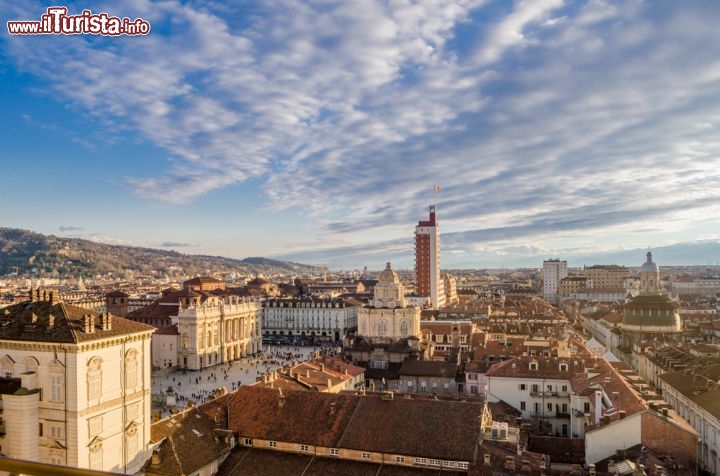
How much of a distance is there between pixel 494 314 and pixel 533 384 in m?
76.9

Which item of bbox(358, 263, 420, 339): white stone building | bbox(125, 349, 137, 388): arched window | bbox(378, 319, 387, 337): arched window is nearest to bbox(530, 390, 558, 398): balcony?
bbox(125, 349, 137, 388): arched window

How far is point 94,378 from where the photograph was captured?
29250mm

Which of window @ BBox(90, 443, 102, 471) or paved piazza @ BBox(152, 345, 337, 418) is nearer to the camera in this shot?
window @ BBox(90, 443, 102, 471)

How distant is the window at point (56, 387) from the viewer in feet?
92.5

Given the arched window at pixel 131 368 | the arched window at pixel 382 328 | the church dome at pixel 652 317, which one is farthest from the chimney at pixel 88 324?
the church dome at pixel 652 317

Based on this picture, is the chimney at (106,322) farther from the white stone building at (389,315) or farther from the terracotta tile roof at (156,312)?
the terracotta tile roof at (156,312)

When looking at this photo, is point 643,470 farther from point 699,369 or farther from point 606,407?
point 699,369

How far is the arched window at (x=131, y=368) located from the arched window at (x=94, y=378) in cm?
208

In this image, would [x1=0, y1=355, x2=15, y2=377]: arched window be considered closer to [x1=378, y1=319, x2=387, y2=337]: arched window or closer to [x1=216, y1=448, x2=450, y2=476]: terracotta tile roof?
[x1=216, y1=448, x2=450, y2=476]: terracotta tile roof

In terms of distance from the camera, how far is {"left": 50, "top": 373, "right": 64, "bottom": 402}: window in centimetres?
2820

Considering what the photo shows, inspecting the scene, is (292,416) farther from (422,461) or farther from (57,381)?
(57,381)

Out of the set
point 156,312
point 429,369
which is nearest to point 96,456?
point 429,369

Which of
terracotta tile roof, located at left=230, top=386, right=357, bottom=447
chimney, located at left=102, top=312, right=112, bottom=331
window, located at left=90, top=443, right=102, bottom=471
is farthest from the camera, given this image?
terracotta tile roof, located at left=230, top=386, right=357, bottom=447

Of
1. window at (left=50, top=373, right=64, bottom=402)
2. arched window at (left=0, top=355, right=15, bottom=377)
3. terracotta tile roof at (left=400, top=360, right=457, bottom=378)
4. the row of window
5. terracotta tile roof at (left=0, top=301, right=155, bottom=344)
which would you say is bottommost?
terracotta tile roof at (left=400, top=360, right=457, bottom=378)
